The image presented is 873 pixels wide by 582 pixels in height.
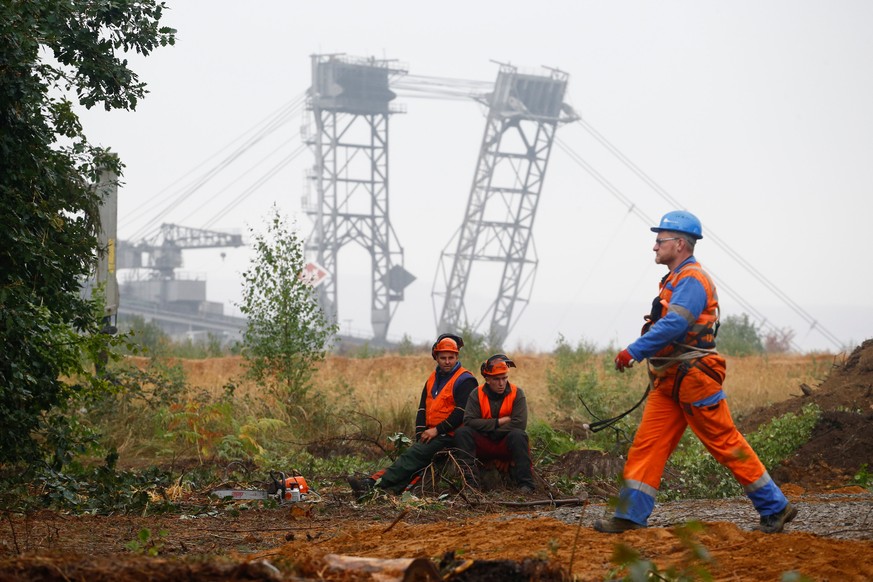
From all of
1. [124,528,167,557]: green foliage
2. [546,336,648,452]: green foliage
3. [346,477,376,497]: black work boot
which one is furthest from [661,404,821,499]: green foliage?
[124,528,167,557]: green foliage

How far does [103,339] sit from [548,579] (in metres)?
5.07

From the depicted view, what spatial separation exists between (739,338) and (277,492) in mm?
34981

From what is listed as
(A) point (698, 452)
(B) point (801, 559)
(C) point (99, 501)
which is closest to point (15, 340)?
(C) point (99, 501)

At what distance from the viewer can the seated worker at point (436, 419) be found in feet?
33.7

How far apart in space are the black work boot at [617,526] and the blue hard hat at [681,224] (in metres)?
1.81

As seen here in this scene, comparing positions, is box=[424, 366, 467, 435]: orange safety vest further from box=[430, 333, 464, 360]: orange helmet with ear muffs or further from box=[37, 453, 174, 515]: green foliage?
box=[37, 453, 174, 515]: green foliage

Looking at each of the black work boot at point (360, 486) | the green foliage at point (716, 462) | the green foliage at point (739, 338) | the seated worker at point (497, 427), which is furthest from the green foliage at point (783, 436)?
the green foliage at point (739, 338)

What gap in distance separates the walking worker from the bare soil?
246 millimetres

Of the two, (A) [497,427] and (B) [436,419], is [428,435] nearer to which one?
(B) [436,419]

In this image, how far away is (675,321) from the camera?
674cm

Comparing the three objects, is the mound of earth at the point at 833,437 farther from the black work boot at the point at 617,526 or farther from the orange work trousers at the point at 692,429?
the black work boot at the point at 617,526

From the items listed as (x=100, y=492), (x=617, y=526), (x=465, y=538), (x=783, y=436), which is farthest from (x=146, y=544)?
(x=783, y=436)

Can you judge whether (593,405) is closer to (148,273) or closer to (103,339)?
(103,339)

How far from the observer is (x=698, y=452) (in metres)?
11.3
